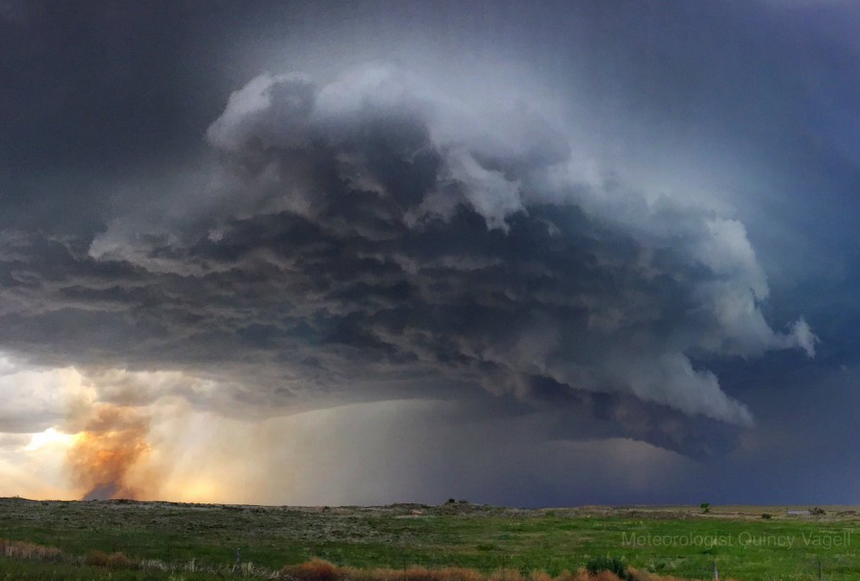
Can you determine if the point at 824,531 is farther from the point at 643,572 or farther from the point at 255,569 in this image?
the point at 255,569

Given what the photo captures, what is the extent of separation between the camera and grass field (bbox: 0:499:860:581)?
Result: 1748 inches

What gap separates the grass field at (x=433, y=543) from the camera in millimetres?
44406

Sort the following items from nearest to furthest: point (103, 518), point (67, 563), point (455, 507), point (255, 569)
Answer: point (67, 563), point (255, 569), point (103, 518), point (455, 507)

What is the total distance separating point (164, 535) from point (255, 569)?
26.5m

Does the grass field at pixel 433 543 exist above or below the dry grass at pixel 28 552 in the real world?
below

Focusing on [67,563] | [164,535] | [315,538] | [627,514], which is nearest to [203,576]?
[67,563]

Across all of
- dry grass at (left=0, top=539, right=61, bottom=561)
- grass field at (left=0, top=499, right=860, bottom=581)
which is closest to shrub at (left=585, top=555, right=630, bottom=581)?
grass field at (left=0, top=499, right=860, bottom=581)

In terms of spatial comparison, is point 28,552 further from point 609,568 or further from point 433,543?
point 433,543

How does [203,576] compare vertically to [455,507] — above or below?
above

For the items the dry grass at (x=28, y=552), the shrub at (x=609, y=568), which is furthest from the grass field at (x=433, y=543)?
the shrub at (x=609, y=568)

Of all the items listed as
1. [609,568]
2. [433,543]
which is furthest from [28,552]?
[433,543]

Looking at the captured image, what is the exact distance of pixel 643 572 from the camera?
124 feet

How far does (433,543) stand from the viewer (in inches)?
2623

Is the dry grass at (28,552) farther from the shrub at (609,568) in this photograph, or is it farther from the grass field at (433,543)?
the shrub at (609,568)
